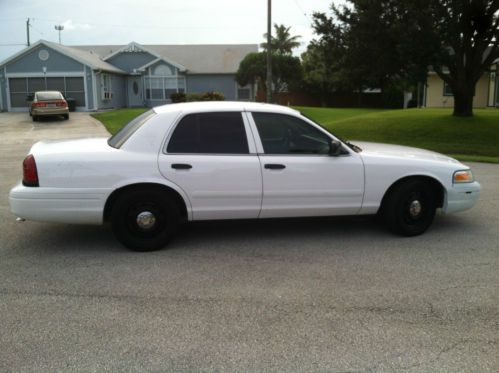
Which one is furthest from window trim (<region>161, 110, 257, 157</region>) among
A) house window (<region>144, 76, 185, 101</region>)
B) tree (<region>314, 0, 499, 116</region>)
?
house window (<region>144, 76, 185, 101</region>)

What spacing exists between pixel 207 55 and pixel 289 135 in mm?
41056

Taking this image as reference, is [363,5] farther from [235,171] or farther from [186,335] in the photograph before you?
[186,335]

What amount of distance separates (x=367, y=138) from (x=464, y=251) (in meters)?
13.4

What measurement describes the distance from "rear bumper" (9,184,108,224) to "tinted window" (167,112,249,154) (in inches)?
37.6

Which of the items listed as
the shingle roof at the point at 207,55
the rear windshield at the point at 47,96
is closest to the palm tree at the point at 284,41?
the shingle roof at the point at 207,55

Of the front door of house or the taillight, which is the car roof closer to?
the taillight

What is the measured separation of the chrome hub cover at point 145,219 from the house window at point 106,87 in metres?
34.8

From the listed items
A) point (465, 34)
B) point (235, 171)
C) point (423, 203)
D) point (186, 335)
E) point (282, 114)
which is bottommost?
point (186, 335)

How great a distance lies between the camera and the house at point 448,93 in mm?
36906

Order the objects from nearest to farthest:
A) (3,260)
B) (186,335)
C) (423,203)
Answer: (186,335), (3,260), (423,203)

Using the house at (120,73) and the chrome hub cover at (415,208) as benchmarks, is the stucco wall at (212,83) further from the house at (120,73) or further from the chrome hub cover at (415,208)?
the chrome hub cover at (415,208)

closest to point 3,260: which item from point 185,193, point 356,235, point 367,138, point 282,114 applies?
point 185,193

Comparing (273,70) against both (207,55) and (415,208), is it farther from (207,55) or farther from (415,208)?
(415,208)

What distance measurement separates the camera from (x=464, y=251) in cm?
577
